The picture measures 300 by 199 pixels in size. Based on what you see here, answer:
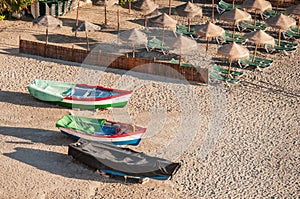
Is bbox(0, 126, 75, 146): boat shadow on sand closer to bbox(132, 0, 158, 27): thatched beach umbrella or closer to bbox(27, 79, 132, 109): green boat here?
bbox(27, 79, 132, 109): green boat

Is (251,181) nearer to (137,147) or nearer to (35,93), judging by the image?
(137,147)

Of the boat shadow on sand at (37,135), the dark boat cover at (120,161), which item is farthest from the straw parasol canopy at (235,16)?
the dark boat cover at (120,161)

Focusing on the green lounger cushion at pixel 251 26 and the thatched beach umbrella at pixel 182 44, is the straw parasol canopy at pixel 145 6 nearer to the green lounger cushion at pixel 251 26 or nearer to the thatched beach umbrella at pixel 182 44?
the thatched beach umbrella at pixel 182 44

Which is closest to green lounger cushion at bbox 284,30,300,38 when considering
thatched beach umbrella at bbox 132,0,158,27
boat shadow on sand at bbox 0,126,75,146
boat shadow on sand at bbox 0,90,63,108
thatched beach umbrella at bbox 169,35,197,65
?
thatched beach umbrella at bbox 132,0,158,27

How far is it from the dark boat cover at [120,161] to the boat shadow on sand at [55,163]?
10.7 inches

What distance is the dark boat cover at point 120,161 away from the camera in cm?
2102

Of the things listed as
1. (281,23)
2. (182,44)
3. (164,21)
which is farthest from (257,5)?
(182,44)

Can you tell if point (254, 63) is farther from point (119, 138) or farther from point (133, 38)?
point (119, 138)

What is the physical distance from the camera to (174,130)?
965 inches

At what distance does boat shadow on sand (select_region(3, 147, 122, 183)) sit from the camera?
2158 cm

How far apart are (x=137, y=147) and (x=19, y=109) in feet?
17.9

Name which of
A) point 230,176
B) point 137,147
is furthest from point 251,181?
point 137,147

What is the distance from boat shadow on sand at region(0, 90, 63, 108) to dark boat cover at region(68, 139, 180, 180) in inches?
168

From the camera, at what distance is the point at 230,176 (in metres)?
21.9
